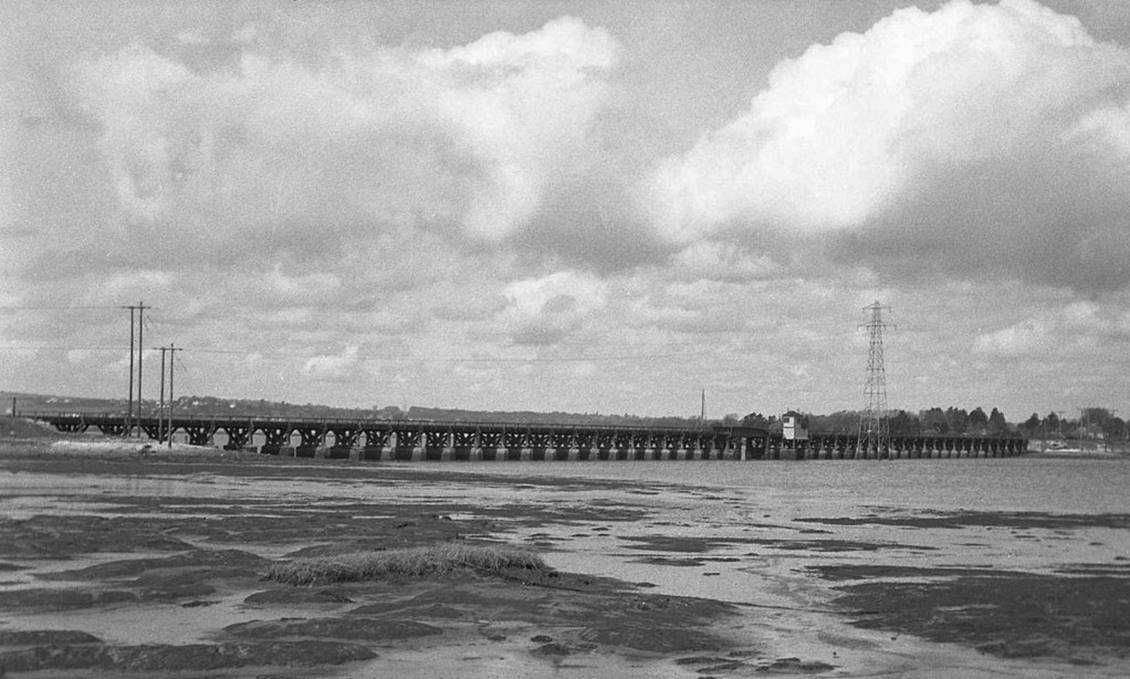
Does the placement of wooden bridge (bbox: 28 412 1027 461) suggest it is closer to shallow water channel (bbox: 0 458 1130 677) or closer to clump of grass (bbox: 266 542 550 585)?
shallow water channel (bbox: 0 458 1130 677)

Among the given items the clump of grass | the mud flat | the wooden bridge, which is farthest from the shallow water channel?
the wooden bridge

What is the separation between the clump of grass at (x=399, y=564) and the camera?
2909 cm

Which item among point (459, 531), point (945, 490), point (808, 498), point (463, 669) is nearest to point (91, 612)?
point (463, 669)

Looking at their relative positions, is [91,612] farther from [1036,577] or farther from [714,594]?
[1036,577]

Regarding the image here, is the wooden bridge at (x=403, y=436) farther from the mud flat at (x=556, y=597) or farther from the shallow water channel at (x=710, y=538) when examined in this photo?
the mud flat at (x=556, y=597)

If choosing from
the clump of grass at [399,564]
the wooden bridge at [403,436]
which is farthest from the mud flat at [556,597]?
the wooden bridge at [403,436]

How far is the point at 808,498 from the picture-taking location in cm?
7888

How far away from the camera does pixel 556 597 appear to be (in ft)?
89.5

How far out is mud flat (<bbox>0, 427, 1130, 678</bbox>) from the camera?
20.8 m

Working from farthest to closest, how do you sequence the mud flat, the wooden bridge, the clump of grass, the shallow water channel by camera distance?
the wooden bridge
the clump of grass
the shallow water channel
the mud flat

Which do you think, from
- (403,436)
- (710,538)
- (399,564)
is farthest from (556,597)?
(403,436)

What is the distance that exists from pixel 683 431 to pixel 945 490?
91049 millimetres

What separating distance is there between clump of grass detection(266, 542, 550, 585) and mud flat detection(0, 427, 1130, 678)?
0.31m

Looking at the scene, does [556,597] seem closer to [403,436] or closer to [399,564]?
[399,564]
